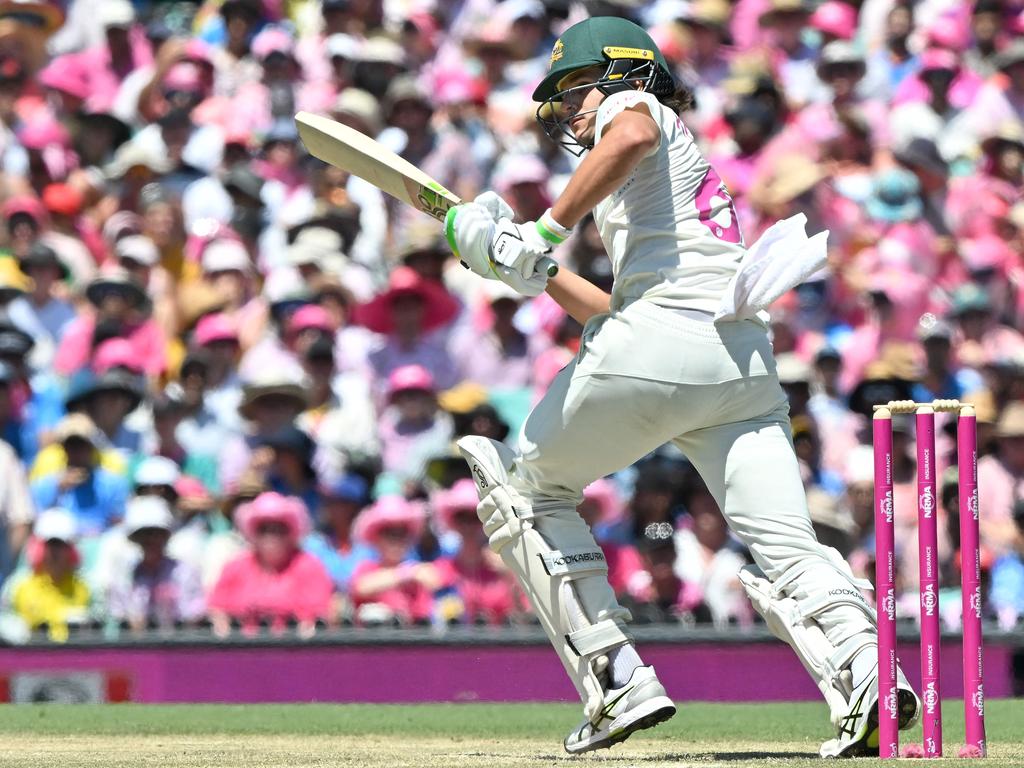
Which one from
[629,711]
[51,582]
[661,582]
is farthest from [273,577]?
[629,711]

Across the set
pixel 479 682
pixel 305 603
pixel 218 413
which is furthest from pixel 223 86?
pixel 479 682

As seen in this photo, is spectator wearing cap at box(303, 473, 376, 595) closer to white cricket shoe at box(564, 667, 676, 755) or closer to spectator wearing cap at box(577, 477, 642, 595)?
spectator wearing cap at box(577, 477, 642, 595)

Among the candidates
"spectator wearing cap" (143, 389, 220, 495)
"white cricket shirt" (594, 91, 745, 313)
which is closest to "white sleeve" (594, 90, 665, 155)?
"white cricket shirt" (594, 91, 745, 313)

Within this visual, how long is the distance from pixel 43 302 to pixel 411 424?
102 inches

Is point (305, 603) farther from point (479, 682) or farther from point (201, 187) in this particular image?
point (201, 187)

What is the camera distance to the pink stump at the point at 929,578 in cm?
466

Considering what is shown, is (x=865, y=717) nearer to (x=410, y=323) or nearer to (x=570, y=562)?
(x=570, y=562)

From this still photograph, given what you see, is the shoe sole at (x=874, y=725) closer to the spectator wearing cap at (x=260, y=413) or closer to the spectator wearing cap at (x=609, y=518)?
the spectator wearing cap at (x=609, y=518)

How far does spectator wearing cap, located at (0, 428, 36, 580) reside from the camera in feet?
31.1

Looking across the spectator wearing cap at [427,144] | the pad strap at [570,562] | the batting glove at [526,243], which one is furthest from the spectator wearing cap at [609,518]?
the batting glove at [526,243]

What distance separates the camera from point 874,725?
16.0ft

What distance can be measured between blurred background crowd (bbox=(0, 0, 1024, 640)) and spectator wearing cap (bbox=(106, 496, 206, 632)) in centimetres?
2

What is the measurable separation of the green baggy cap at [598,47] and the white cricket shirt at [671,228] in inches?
7.3

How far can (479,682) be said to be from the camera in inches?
314
